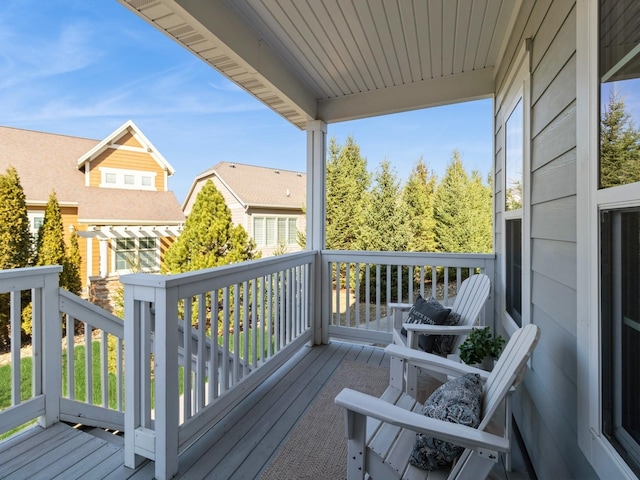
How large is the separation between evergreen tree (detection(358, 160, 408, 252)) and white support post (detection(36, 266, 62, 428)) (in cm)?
626

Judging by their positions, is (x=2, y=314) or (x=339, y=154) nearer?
(x=2, y=314)

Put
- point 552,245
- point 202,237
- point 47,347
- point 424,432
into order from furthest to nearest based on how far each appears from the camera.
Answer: point 202,237 < point 47,347 < point 552,245 < point 424,432

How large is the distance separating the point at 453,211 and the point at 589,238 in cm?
652

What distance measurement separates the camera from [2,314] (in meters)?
5.65

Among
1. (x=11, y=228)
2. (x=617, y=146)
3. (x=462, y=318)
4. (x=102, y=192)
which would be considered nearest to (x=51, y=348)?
(x=462, y=318)

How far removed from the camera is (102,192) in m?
7.65

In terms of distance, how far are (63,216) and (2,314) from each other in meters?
2.36

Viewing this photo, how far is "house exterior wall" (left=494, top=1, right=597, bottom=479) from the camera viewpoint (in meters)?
1.21

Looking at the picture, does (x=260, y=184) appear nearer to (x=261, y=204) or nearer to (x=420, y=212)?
(x=261, y=204)

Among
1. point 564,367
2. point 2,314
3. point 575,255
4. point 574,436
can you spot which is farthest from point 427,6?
point 2,314

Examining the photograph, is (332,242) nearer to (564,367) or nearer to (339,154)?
(339,154)

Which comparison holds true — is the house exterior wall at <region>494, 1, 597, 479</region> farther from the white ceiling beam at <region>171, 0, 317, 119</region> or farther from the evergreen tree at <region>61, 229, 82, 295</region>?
the evergreen tree at <region>61, 229, 82, 295</region>

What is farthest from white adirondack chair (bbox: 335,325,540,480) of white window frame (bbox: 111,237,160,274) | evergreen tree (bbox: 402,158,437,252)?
white window frame (bbox: 111,237,160,274)

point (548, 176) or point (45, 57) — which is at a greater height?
point (45, 57)
